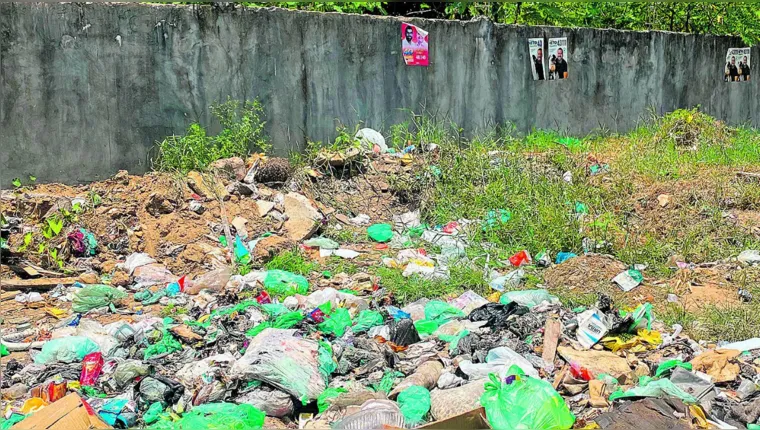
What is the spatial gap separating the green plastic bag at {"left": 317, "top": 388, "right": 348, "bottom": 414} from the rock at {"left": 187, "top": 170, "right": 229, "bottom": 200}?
336cm

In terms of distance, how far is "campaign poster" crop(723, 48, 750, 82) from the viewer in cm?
1115

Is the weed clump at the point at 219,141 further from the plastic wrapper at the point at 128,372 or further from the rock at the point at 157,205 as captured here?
the plastic wrapper at the point at 128,372

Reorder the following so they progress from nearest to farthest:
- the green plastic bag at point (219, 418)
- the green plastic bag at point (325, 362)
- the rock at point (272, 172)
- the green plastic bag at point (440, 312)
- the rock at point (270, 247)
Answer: the green plastic bag at point (219, 418) < the green plastic bag at point (325, 362) < the green plastic bag at point (440, 312) < the rock at point (270, 247) < the rock at point (272, 172)

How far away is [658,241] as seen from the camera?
5633 millimetres

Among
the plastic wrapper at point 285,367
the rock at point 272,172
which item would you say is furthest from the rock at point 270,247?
the plastic wrapper at point 285,367

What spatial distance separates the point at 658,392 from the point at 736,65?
976 centimetres

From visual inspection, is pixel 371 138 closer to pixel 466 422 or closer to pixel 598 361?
Answer: pixel 598 361

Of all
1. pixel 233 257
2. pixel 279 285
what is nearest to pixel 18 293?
pixel 233 257

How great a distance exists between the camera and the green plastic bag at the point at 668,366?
350cm

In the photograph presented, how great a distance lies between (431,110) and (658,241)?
3.36 m

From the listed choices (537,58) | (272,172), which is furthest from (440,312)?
(537,58)

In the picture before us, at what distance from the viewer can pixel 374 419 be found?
289 cm

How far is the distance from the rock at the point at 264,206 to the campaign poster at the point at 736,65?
8282 millimetres

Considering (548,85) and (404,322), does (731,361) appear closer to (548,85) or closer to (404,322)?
(404,322)
